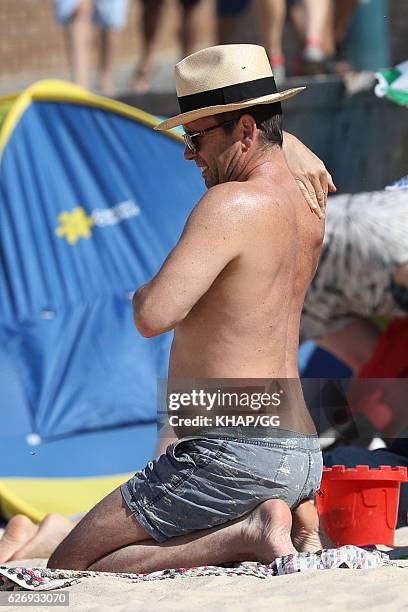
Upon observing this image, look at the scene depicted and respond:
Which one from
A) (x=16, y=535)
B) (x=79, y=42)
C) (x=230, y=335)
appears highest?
(x=79, y=42)

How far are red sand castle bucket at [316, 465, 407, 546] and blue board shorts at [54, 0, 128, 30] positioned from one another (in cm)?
493

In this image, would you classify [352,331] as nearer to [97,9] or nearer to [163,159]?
[163,159]

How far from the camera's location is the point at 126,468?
517cm

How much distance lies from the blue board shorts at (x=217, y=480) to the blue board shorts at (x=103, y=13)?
5042 millimetres

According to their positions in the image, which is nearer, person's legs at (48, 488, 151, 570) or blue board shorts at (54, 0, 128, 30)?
person's legs at (48, 488, 151, 570)

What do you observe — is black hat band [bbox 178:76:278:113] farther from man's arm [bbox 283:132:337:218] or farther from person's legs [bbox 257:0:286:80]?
person's legs [bbox 257:0:286:80]

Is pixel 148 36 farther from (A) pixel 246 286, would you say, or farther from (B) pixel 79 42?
(A) pixel 246 286

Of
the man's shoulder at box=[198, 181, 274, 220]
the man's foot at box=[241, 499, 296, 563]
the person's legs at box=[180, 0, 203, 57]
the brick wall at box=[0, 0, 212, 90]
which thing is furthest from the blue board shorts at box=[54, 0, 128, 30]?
the man's foot at box=[241, 499, 296, 563]

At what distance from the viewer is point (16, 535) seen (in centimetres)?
406

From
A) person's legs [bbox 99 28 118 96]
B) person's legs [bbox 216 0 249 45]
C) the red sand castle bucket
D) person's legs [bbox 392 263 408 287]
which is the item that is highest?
person's legs [bbox 216 0 249 45]

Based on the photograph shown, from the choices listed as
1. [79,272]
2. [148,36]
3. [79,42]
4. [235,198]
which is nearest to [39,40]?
[148,36]

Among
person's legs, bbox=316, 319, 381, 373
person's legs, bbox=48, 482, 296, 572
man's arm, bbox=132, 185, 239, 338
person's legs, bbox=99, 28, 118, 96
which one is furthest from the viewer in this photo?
person's legs, bbox=99, 28, 118, 96

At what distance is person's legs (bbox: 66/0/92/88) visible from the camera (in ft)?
25.1

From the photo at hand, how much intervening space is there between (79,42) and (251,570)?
5.28 m
